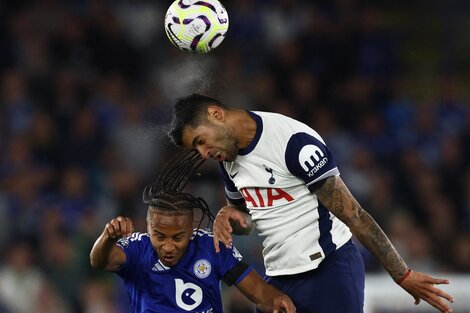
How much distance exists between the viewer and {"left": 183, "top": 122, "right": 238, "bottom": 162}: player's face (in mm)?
4504

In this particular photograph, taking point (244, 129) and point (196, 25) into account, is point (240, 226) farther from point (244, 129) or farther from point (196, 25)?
point (196, 25)

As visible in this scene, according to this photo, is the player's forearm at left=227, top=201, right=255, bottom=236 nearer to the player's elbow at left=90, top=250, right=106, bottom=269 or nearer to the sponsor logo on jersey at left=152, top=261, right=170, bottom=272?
the sponsor logo on jersey at left=152, top=261, right=170, bottom=272

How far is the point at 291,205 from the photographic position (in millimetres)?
4594

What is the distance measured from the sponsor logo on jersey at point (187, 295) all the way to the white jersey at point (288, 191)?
39cm

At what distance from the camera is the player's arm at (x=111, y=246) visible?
4367 mm

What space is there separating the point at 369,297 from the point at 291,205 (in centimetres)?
289

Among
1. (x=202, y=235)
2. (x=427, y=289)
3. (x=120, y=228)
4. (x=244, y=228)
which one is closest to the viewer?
(x=120, y=228)

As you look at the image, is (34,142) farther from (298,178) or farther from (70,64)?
(298,178)

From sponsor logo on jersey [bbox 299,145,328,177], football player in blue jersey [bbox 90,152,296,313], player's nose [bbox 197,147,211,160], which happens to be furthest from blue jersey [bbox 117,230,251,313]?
sponsor logo on jersey [bbox 299,145,328,177]

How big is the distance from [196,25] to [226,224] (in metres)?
1.12

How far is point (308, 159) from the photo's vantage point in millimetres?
4457

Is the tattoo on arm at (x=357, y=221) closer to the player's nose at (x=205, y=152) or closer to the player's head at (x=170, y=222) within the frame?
the player's nose at (x=205, y=152)

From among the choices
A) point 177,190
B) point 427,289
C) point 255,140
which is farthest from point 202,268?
point 427,289

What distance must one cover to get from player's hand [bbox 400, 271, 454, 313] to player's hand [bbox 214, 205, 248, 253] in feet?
2.67
